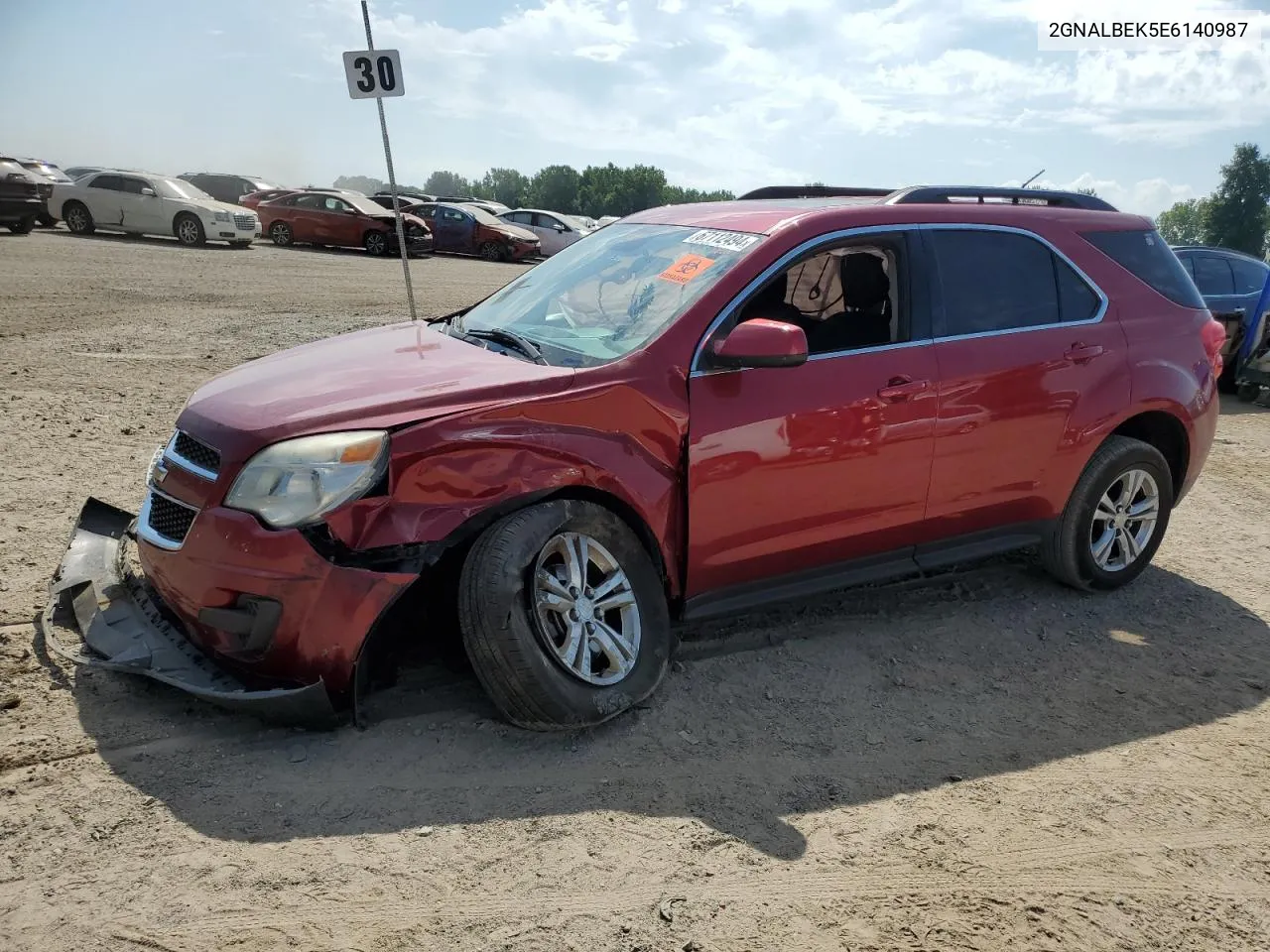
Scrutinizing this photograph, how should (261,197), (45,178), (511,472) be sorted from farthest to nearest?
(261,197) → (45,178) → (511,472)

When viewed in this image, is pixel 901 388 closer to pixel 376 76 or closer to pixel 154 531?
pixel 154 531

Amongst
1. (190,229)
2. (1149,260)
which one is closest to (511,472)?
(1149,260)

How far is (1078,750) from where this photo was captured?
12.7 ft

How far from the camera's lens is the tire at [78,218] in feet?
77.8

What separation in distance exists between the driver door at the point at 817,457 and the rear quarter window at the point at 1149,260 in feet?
4.38

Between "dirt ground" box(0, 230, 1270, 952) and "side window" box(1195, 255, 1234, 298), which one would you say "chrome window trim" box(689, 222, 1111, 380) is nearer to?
"dirt ground" box(0, 230, 1270, 952)

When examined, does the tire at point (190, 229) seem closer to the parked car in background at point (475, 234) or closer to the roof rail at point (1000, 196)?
the parked car in background at point (475, 234)

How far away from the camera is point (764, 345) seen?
3.79 meters

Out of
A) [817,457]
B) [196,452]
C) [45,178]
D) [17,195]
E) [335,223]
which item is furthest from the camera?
[335,223]

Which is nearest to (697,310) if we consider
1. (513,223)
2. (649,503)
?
(649,503)

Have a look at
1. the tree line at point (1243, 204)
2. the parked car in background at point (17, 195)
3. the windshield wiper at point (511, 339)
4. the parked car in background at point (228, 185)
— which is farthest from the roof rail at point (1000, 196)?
the tree line at point (1243, 204)

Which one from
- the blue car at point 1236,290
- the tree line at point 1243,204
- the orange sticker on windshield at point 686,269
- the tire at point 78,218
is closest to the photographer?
the orange sticker on windshield at point 686,269

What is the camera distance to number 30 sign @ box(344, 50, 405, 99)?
8.82 meters

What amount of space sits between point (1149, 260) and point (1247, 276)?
792 centimetres
